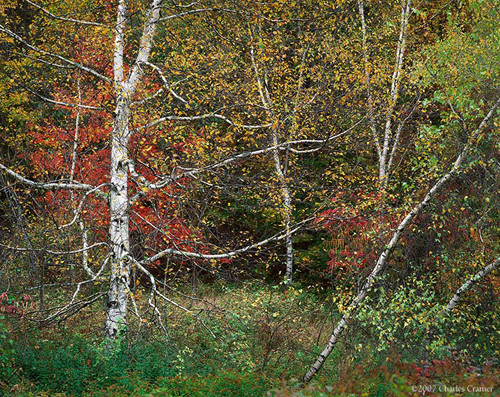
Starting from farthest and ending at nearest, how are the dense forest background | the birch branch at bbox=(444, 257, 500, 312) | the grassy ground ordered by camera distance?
1. the birch branch at bbox=(444, 257, 500, 312)
2. the dense forest background
3. the grassy ground

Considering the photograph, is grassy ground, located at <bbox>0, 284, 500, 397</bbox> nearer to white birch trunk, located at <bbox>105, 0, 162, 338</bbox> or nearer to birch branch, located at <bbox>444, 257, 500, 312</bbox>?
white birch trunk, located at <bbox>105, 0, 162, 338</bbox>

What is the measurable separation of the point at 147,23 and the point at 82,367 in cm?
483

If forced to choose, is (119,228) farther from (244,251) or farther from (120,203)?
(244,251)

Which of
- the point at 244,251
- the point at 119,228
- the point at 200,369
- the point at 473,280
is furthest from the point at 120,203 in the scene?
the point at 473,280

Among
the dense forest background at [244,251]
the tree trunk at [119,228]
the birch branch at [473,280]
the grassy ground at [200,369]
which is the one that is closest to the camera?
the grassy ground at [200,369]

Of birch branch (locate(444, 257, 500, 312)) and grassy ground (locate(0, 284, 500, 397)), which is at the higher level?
birch branch (locate(444, 257, 500, 312))

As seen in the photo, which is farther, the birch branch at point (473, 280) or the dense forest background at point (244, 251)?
the birch branch at point (473, 280)

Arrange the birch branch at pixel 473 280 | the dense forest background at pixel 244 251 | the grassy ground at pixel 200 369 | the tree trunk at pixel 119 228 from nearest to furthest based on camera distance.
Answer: the grassy ground at pixel 200 369, the dense forest background at pixel 244 251, the birch branch at pixel 473 280, the tree trunk at pixel 119 228

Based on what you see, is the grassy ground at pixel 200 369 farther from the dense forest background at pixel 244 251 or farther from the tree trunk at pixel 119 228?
the tree trunk at pixel 119 228

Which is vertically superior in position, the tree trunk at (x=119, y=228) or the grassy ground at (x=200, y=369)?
the tree trunk at (x=119, y=228)

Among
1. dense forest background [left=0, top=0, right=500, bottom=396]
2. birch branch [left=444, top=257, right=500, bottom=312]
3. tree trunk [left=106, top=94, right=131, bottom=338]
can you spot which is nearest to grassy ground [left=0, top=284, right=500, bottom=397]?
dense forest background [left=0, top=0, right=500, bottom=396]

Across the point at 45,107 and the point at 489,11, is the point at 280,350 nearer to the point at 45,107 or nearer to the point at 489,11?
the point at 489,11

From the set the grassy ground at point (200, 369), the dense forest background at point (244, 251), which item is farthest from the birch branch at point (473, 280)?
the grassy ground at point (200, 369)

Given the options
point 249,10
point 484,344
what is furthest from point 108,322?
point 484,344
